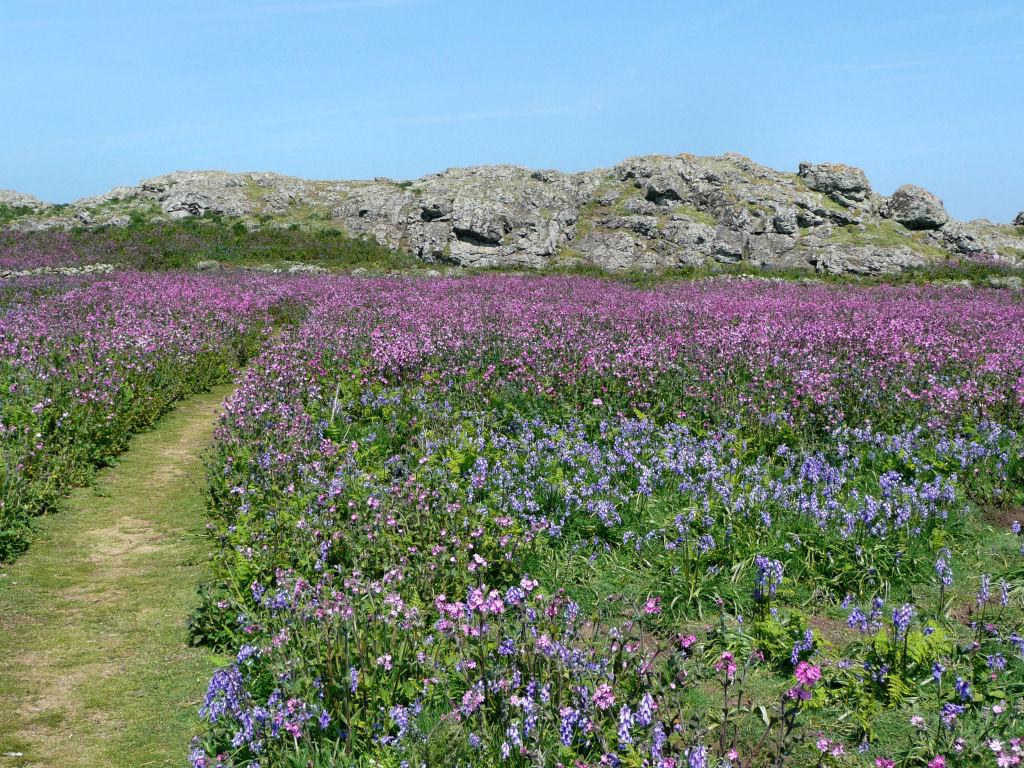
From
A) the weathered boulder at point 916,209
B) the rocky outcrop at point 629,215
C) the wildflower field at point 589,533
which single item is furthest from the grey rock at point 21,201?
the weathered boulder at point 916,209

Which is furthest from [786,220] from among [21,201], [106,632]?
[21,201]

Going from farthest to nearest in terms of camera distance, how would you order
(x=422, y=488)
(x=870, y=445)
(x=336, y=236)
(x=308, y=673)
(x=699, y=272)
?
(x=336, y=236), (x=699, y=272), (x=870, y=445), (x=422, y=488), (x=308, y=673)

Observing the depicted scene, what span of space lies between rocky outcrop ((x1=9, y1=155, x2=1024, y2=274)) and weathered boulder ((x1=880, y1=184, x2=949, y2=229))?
0.29 feet

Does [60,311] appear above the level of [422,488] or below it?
above

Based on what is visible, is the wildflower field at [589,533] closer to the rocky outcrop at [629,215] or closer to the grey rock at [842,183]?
the rocky outcrop at [629,215]

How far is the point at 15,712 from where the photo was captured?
4410mm

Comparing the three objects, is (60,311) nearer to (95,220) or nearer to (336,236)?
(336,236)

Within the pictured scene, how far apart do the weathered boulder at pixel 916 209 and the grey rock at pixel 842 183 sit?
2335 mm

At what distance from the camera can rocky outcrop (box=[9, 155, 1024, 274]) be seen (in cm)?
4531

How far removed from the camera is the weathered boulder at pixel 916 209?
4966 centimetres

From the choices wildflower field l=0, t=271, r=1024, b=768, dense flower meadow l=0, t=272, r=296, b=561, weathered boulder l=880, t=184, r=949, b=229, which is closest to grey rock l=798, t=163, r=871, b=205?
weathered boulder l=880, t=184, r=949, b=229

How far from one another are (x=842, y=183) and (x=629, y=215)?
16918 millimetres

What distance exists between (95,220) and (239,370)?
4324cm

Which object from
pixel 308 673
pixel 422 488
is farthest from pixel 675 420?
pixel 308 673
